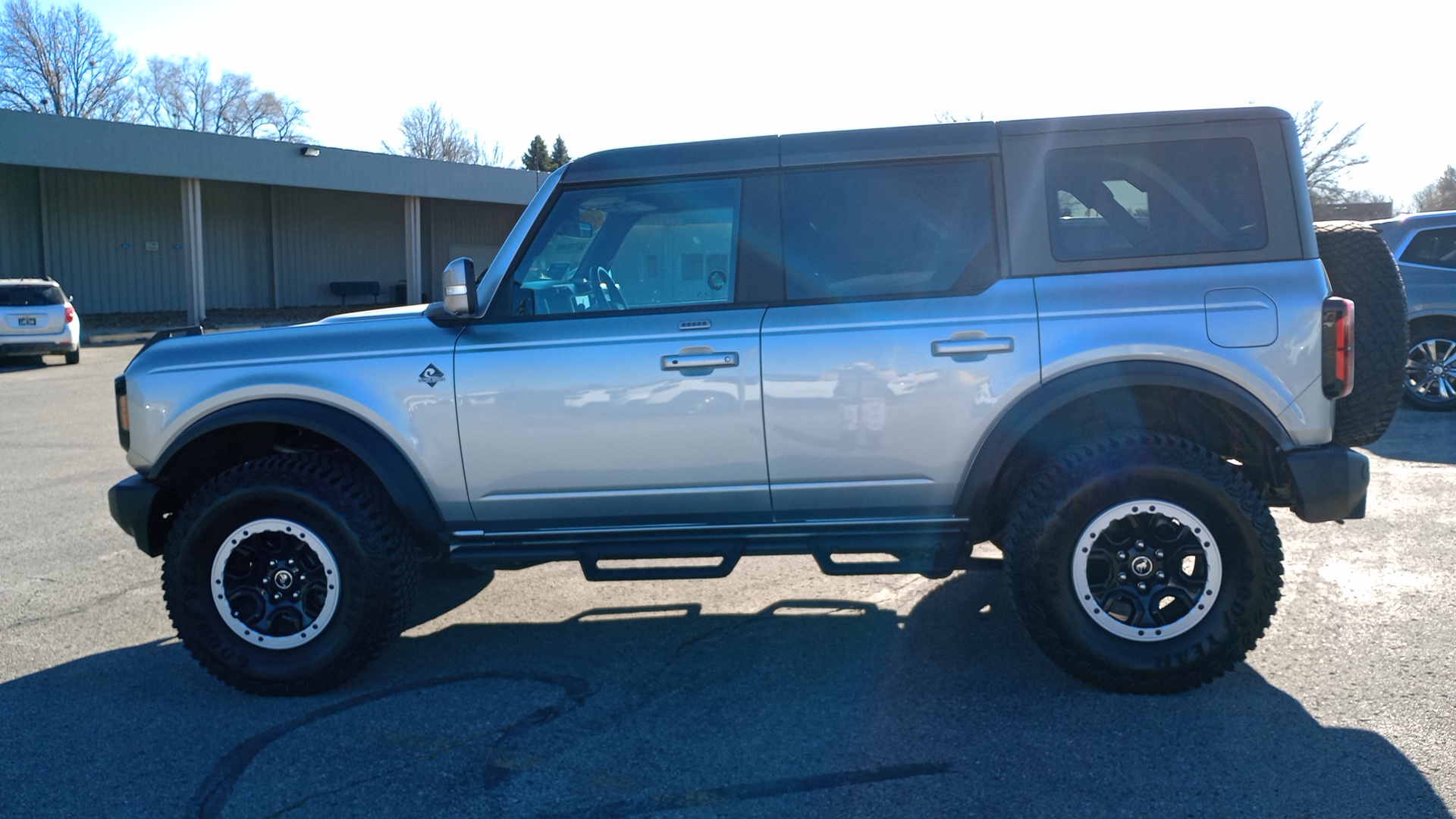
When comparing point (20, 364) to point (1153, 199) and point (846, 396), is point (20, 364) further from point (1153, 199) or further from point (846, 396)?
point (1153, 199)

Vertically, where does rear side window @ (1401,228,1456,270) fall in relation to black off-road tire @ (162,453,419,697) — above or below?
above

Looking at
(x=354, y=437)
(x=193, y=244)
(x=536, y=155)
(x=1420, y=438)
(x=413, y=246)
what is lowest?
(x=1420, y=438)

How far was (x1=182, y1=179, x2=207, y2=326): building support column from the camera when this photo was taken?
28125mm

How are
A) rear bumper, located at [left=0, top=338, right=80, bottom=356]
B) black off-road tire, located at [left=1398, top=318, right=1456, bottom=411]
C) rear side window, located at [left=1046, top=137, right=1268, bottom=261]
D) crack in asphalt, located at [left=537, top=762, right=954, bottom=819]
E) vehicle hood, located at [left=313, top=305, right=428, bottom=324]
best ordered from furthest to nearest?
rear bumper, located at [left=0, top=338, right=80, bottom=356], black off-road tire, located at [left=1398, top=318, right=1456, bottom=411], vehicle hood, located at [left=313, top=305, right=428, bottom=324], rear side window, located at [left=1046, top=137, right=1268, bottom=261], crack in asphalt, located at [left=537, top=762, right=954, bottom=819]

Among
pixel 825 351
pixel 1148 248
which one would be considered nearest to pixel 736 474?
pixel 825 351

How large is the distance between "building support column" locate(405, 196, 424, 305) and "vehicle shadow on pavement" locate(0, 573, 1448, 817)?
30969 mm

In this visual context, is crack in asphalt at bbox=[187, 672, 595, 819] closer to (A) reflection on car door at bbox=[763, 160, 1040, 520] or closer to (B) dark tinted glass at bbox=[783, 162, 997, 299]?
(A) reflection on car door at bbox=[763, 160, 1040, 520]

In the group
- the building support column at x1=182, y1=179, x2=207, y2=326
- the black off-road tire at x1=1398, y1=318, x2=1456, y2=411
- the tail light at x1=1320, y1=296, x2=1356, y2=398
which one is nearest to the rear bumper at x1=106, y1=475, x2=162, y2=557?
the tail light at x1=1320, y1=296, x2=1356, y2=398

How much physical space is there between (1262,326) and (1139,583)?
3.49 ft

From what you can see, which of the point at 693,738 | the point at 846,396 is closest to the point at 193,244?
the point at 846,396

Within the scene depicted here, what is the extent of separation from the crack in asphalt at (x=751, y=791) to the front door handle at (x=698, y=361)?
5.14ft

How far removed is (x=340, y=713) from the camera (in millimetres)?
4336

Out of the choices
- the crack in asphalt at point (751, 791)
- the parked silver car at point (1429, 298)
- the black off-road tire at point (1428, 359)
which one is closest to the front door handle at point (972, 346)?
the crack in asphalt at point (751, 791)

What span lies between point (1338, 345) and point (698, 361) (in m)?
2.37
